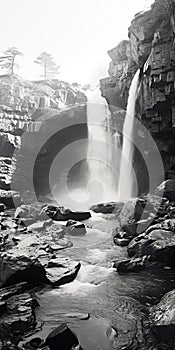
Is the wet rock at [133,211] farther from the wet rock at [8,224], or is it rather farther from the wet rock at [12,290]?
the wet rock at [12,290]

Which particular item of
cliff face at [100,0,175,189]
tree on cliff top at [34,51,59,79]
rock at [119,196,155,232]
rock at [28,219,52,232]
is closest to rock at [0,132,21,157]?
cliff face at [100,0,175,189]

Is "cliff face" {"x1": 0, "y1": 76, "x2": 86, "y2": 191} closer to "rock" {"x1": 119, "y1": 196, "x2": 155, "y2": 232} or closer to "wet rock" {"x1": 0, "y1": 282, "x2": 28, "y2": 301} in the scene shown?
"rock" {"x1": 119, "y1": 196, "x2": 155, "y2": 232}

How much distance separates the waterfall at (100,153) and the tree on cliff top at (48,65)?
32132 mm

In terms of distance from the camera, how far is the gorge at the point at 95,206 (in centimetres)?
725

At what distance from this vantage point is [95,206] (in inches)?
907

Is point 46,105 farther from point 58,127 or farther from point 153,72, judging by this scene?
point 153,72

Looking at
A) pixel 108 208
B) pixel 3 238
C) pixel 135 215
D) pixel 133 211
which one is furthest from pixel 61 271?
pixel 108 208

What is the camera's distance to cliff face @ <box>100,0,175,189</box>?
21.2m

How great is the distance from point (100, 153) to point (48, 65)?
37.5 meters

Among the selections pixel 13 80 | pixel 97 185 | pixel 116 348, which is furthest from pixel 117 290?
pixel 13 80

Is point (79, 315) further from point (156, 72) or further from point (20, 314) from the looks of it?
point (156, 72)

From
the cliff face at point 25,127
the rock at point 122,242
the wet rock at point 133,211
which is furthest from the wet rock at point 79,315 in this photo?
the cliff face at point 25,127

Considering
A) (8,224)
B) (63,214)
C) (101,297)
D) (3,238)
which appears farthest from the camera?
(63,214)

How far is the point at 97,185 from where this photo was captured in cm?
3428
